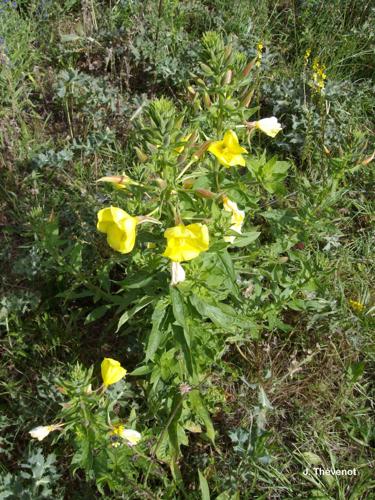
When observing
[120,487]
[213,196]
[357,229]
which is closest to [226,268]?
[213,196]

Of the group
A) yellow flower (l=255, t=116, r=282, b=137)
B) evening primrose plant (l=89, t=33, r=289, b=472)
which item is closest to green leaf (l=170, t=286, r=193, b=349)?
evening primrose plant (l=89, t=33, r=289, b=472)

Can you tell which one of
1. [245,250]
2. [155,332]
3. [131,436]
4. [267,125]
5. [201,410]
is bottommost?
[201,410]

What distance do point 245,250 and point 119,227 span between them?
111 cm

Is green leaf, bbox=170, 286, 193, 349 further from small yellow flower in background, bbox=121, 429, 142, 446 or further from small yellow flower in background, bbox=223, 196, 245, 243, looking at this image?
small yellow flower in background, bbox=121, 429, 142, 446

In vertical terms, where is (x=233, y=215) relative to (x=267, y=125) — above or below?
below

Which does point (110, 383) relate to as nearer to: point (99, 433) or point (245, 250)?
point (99, 433)

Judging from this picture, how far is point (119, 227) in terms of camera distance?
1683mm

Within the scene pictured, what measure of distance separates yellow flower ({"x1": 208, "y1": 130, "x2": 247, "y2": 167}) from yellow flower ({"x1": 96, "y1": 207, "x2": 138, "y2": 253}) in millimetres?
401

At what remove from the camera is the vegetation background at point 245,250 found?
2.35m

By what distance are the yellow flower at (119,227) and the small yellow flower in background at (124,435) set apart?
696 millimetres

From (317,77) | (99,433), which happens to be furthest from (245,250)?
(317,77)

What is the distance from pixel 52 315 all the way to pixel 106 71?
1.99 m

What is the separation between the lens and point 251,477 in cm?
229

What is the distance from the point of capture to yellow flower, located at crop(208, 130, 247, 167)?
1.86 meters
